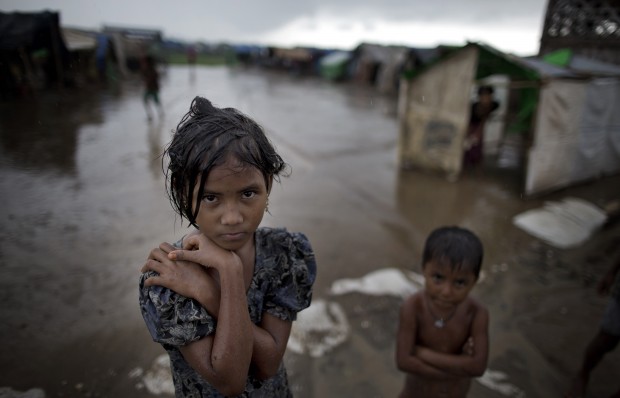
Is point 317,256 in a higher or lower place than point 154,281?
lower

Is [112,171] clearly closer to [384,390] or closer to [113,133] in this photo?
[113,133]

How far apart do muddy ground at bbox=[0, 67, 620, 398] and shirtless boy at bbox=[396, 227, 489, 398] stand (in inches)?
33.4

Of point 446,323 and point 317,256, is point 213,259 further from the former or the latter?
point 317,256

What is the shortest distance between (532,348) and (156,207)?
462 centimetres

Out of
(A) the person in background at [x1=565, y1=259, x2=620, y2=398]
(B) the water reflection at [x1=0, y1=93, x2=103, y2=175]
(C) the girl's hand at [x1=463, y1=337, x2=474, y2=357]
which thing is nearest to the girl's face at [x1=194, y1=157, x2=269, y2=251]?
(C) the girl's hand at [x1=463, y1=337, x2=474, y2=357]

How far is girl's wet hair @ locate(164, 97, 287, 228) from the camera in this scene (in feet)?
2.96

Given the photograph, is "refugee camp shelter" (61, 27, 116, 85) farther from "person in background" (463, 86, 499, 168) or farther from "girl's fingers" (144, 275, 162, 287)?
"girl's fingers" (144, 275, 162, 287)

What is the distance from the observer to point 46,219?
4.33 m

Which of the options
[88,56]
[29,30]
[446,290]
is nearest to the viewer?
[446,290]

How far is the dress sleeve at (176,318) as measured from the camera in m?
0.89

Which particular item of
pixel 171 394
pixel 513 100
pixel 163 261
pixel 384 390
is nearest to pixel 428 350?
pixel 384 390

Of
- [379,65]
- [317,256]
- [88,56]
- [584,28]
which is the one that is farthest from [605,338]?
[379,65]

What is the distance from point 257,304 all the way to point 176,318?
10.4 inches

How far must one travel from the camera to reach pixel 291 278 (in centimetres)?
113
